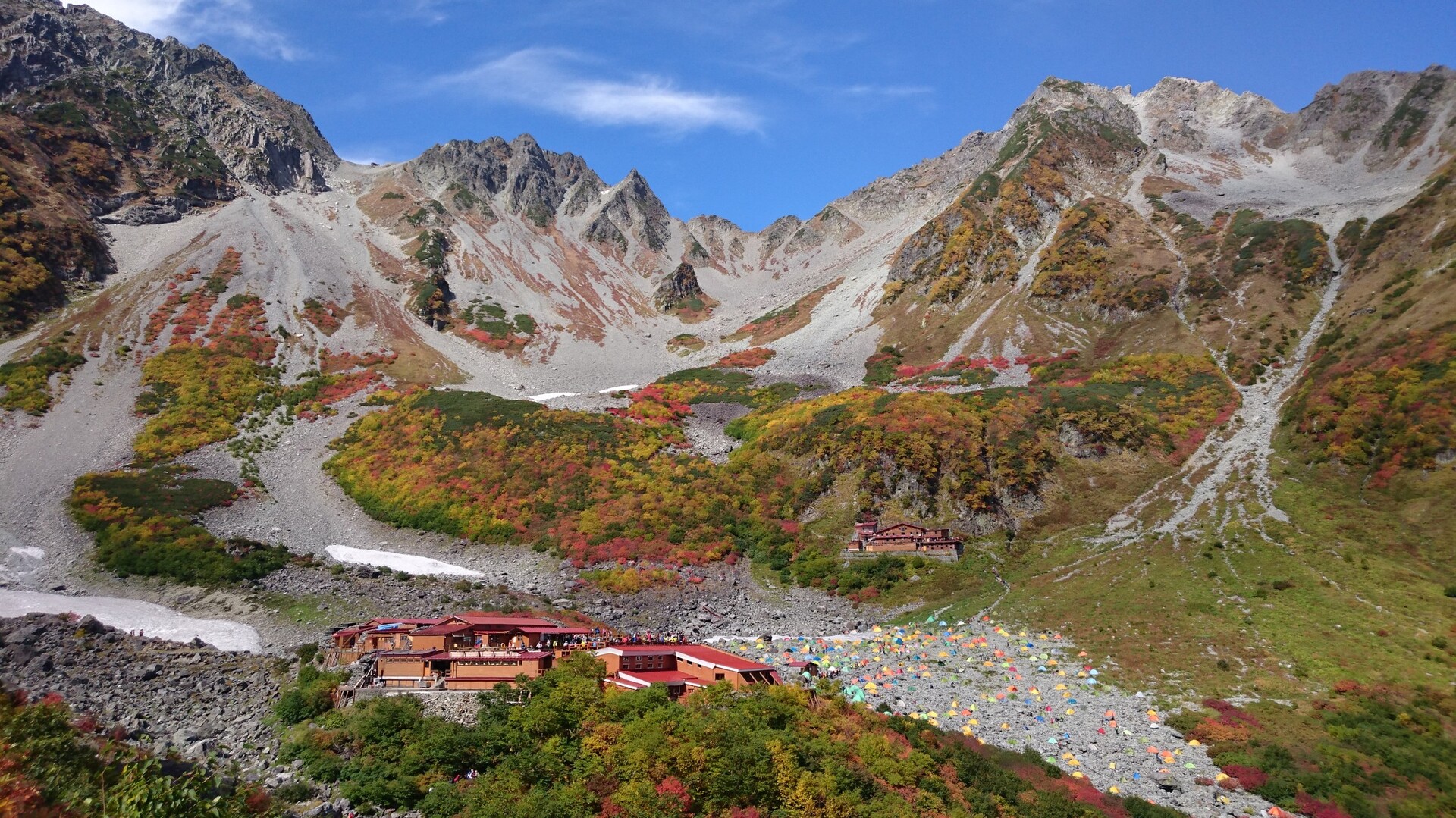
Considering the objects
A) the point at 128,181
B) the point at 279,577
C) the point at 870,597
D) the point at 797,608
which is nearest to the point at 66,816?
the point at 279,577

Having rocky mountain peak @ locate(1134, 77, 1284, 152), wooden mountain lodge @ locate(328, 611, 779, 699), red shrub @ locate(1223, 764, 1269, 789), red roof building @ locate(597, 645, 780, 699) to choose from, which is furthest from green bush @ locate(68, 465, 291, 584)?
rocky mountain peak @ locate(1134, 77, 1284, 152)

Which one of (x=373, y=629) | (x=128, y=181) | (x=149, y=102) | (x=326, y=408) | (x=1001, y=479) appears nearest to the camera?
(x=373, y=629)

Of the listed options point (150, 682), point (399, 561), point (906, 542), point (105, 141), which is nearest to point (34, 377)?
point (399, 561)

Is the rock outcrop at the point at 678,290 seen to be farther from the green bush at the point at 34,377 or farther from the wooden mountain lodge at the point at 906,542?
the wooden mountain lodge at the point at 906,542

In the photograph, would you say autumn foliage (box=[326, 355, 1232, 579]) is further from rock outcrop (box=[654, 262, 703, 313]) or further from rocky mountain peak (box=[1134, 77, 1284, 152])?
rocky mountain peak (box=[1134, 77, 1284, 152])

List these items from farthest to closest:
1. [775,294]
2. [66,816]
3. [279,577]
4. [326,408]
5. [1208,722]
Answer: [775,294] < [326,408] < [279,577] < [1208,722] < [66,816]

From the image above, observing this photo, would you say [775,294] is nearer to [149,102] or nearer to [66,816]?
[149,102]
